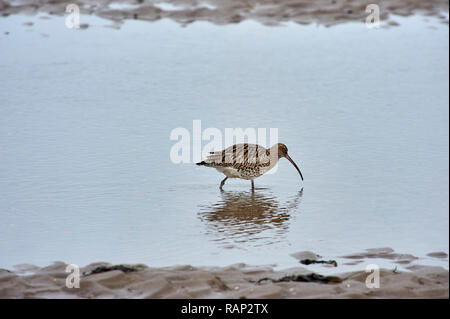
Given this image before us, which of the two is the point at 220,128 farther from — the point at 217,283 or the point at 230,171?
the point at 217,283

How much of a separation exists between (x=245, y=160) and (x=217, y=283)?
3.25m

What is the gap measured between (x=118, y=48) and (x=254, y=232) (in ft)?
24.9

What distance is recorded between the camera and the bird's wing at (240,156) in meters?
9.23

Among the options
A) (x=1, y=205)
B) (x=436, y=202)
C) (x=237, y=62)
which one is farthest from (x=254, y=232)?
(x=237, y=62)

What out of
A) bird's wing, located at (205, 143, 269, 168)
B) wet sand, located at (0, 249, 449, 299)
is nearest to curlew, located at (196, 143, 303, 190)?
bird's wing, located at (205, 143, 269, 168)

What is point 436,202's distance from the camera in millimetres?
8305

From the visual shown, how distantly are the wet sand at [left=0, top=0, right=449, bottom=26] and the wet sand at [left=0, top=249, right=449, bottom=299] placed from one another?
33.0 ft

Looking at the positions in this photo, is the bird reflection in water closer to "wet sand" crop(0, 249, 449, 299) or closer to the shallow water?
the shallow water

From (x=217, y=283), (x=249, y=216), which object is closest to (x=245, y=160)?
(x=249, y=216)

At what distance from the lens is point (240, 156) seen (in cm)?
928

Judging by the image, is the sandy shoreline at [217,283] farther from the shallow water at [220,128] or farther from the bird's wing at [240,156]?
the bird's wing at [240,156]

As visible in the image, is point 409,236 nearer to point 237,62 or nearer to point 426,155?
point 426,155

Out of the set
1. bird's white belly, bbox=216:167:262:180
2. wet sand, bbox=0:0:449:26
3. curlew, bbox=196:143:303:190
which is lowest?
bird's white belly, bbox=216:167:262:180

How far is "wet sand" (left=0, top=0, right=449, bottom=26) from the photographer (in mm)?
16141
